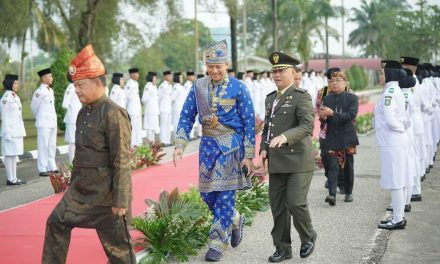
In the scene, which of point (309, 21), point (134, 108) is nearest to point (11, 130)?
point (134, 108)

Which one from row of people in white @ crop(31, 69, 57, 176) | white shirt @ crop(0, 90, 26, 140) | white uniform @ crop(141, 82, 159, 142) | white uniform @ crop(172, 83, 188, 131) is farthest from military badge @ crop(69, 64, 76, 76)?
white uniform @ crop(172, 83, 188, 131)

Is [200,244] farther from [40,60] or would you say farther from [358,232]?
[40,60]

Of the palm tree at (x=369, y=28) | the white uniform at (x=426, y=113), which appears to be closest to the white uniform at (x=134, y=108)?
the white uniform at (x=426, y=113)

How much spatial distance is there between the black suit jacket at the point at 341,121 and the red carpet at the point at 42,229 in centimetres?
215

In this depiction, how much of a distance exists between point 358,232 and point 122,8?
25.2 metres

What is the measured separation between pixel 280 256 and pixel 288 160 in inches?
35.4

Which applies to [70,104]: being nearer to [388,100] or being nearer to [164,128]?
[164,128]

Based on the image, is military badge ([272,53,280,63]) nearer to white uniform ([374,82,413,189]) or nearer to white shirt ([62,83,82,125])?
white uniform ([374,82,413,189])

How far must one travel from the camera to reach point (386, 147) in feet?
30.1

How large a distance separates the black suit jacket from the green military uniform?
17.7 ft

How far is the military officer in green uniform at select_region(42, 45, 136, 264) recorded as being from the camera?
580 centimetres

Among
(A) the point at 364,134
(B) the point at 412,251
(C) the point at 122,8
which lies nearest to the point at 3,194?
(B) the point at 412,251

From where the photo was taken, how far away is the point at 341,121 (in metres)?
10.8

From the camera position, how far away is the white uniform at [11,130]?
13.9 metres
